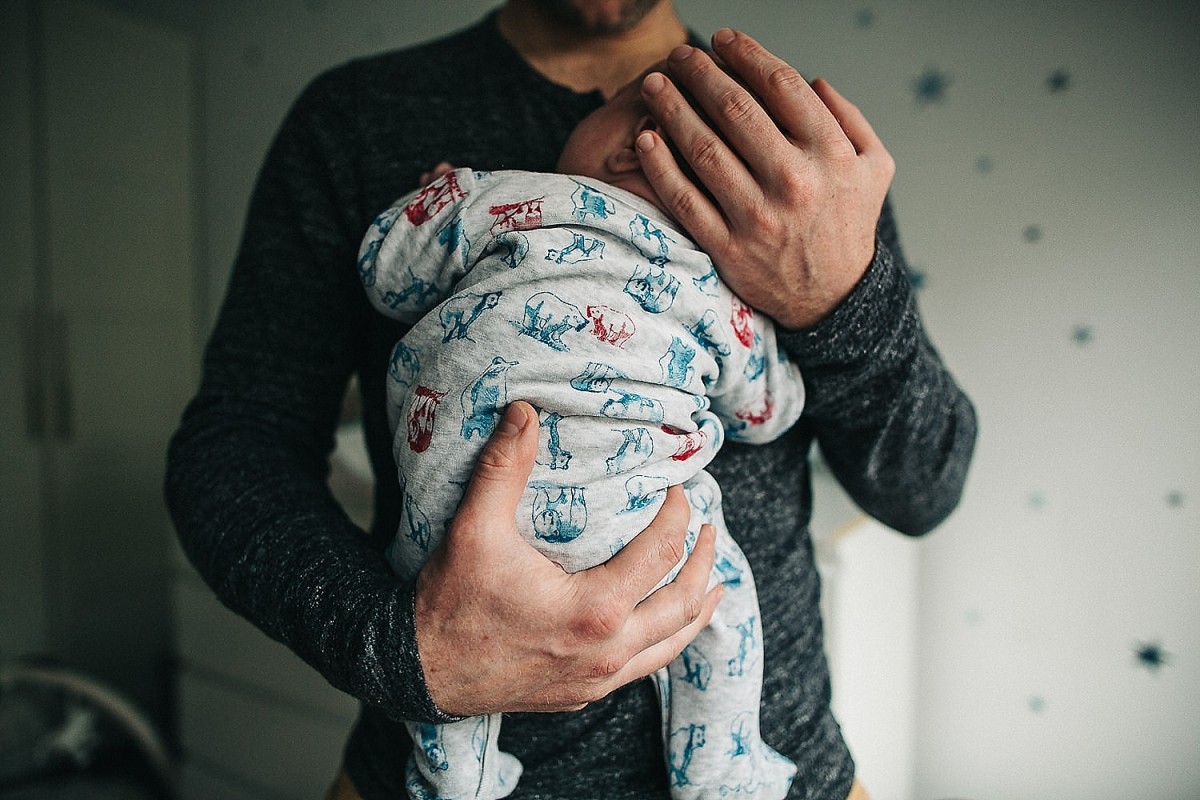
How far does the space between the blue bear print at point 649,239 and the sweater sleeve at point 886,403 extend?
0.11 metres

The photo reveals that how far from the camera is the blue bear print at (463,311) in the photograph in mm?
512

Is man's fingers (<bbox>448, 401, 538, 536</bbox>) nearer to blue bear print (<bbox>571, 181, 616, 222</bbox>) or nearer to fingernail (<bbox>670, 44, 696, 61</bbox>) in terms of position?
blue bear print (<bbox>571, 181, 616, 222</bbox>)

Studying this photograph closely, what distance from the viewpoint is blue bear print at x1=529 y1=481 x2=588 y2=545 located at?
504 millimetres

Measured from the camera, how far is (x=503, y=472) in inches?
18.1

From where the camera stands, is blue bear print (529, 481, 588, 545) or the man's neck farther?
the man's neck

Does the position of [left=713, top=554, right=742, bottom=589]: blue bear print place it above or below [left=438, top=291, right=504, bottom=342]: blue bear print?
below

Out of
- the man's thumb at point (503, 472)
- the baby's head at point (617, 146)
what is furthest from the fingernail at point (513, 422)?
the baby's head at point (617, 146)

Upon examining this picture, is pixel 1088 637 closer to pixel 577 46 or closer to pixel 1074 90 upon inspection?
pixel 1074 90

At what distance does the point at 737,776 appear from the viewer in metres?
0.56

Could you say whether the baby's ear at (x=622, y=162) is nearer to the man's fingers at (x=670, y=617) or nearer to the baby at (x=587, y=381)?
the baby at (x=587, y=381)

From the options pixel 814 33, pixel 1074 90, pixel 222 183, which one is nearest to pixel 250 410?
pixel 814 33

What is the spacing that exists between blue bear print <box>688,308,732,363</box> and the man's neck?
277 millimetres

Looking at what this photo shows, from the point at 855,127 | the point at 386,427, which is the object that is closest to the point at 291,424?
the point at 386,427

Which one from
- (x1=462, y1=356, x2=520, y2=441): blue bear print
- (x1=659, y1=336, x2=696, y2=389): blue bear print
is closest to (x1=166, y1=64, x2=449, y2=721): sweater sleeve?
(x1=462, y1=356, x2=520, y2=441): blue bear print
